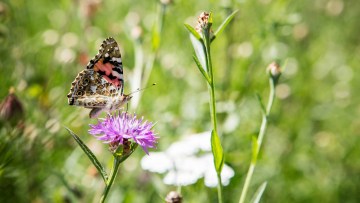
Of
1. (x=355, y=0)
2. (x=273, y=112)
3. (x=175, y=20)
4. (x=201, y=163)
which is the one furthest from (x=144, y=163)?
(x=355, y=0)

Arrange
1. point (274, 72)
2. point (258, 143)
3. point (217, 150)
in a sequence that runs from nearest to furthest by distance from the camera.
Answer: point (217, 150) < point (258, 143) < point (274, 72)

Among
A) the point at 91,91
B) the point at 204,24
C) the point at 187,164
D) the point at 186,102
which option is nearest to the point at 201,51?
the point at 204,24

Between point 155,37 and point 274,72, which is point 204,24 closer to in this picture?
point 274,72

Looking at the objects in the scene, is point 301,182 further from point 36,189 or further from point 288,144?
point 36,189

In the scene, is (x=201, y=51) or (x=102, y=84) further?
(x=102, y=84)

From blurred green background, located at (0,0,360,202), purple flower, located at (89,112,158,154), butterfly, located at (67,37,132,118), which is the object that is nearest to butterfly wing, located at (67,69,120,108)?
butterfly, located at (67,37,132,118)
